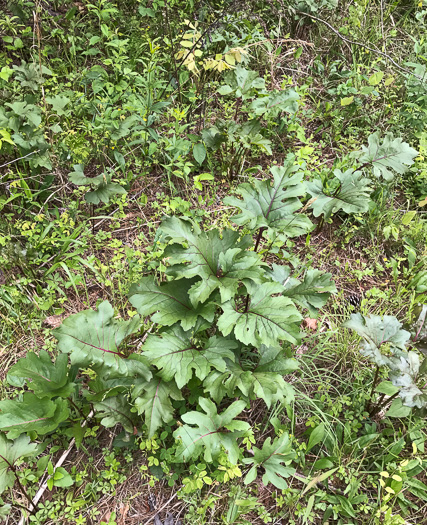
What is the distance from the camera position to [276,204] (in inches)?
89.3

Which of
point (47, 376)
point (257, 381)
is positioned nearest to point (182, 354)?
point (257, 381)

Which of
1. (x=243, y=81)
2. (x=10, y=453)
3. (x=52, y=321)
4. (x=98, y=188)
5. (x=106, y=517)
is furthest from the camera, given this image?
(x=243, y=81)

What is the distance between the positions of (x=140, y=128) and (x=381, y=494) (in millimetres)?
2678

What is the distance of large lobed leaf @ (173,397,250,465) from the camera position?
1.82 m

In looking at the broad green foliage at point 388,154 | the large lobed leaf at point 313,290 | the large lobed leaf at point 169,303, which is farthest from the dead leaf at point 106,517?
the broad green foliage at point 388,154

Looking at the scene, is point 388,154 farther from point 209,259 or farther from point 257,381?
point 257,381

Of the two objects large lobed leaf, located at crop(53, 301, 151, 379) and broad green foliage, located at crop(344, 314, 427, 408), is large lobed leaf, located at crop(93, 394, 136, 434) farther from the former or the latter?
broad green foliage, located at crop(344, 314, 427, 408)

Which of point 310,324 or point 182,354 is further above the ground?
point 182,354


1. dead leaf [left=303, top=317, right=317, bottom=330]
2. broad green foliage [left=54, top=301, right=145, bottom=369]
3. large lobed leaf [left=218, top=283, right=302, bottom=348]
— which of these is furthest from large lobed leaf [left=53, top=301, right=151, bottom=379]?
dead leaf [left=303, top=317, right=317, bottom=330]

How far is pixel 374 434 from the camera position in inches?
82.8

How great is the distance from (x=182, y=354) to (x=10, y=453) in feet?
2.85

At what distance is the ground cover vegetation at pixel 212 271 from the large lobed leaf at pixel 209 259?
0.03ft

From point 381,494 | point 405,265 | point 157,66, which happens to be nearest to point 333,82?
point 157,66

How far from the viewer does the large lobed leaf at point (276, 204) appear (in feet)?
7.30
